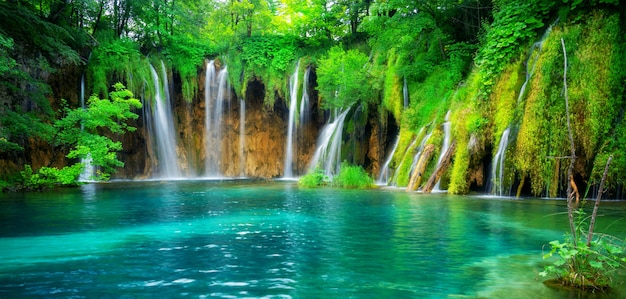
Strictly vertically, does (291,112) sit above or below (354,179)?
above

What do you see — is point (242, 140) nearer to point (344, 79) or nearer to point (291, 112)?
point (291, 112)

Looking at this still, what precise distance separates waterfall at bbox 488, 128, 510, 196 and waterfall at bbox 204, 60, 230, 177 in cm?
2034

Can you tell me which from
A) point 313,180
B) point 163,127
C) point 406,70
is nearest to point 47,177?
point 163,127

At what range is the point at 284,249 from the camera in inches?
272

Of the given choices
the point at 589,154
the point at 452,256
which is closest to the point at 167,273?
the point at 452,256

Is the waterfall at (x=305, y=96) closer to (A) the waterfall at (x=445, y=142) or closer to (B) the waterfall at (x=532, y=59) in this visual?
(A) the waterfall at (x=445, y=142)

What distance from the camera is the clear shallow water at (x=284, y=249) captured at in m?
4.93

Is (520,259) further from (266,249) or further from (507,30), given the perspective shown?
(507,30)

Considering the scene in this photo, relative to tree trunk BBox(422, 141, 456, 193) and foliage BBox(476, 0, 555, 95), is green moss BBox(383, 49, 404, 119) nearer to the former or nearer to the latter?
tree trunk BBox(422, 141, 456, 193)

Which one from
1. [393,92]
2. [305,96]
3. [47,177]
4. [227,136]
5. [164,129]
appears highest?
[305,96]

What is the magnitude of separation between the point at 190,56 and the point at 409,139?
54.9 ft

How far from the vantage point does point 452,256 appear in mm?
6367

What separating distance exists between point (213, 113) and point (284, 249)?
25.3 meters

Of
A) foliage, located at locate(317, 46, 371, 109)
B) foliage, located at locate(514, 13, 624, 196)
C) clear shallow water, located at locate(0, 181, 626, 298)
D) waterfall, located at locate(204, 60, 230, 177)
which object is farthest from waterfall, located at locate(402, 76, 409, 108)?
A: waterfall, located at locate(204, 60, 230, 177)
